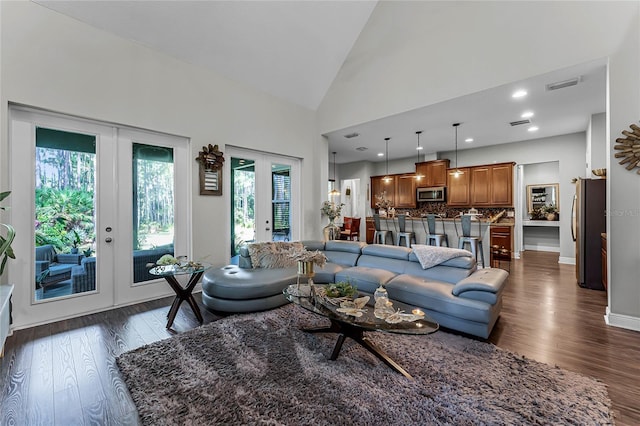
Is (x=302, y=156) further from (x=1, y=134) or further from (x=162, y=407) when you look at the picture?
(x=162, y=407)

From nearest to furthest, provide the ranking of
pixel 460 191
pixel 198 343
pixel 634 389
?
1. pixel 634 389
2. pixel 198 343
3. pixel 460 191

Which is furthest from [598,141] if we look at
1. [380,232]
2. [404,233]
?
[380,232]

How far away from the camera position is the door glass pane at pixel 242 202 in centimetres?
485

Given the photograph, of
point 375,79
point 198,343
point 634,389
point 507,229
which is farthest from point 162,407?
point 507,229

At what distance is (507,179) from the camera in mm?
6832

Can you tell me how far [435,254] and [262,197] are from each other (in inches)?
130

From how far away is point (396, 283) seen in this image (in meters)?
3.14

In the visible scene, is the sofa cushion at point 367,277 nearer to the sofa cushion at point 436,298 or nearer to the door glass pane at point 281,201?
the sofa cushion at point 436,298

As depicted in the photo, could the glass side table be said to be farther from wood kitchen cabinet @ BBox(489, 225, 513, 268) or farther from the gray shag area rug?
wood kitchen cabinet @ BBox(489, 225, 513, 268)

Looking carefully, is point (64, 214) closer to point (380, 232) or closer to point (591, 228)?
point (380, 232)

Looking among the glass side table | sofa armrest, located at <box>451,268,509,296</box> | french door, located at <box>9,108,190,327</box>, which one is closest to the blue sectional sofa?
sofa armrest, located at <box>451,268,509,296</box>

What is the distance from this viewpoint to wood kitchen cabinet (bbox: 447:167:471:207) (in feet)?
24.7

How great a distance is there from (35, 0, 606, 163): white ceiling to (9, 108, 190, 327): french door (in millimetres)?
1357

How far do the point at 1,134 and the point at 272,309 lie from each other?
3.40 metres
